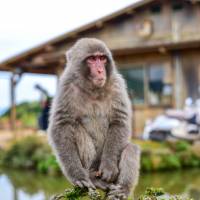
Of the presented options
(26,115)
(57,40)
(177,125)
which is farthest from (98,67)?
(26,115)

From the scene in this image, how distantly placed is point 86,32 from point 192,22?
3900 millimetres

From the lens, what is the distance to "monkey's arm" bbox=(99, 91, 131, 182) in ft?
15.1

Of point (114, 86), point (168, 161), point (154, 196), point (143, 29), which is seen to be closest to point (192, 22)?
point (143, 29)

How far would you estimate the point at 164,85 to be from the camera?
58.3 ft

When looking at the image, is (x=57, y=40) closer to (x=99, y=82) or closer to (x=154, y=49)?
(x=154, y=49)

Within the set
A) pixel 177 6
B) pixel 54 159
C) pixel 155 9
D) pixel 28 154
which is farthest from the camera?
pixel 155 9

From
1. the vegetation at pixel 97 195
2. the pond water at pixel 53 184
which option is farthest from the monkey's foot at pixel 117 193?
the pond water at pixel 53 184

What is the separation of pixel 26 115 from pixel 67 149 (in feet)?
85.9

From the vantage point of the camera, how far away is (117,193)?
438 centimetres

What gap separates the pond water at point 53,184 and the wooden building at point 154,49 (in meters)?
3.53

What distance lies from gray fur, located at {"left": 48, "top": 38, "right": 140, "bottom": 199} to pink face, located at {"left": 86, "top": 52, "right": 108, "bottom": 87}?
0.04 meters

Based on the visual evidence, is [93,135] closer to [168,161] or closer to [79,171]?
[79,171]

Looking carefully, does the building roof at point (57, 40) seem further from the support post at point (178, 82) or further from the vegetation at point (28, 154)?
the vegetation at point (28, 154)

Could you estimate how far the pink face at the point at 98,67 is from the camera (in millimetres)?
4672
